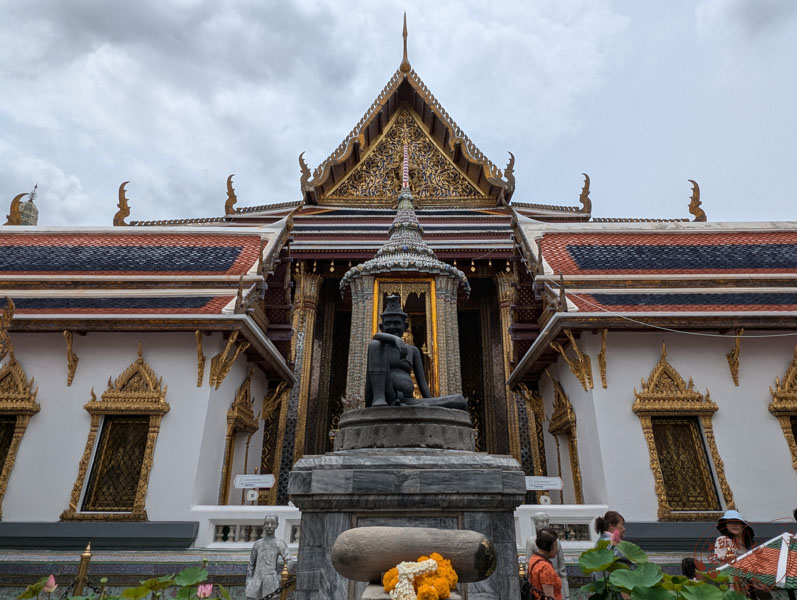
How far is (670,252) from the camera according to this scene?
777 cm

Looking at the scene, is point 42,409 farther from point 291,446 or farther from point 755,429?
point 755,429

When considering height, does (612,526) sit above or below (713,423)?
below

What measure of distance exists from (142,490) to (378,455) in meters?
4.24

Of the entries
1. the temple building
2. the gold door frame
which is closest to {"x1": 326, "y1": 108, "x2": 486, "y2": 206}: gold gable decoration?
the temple building

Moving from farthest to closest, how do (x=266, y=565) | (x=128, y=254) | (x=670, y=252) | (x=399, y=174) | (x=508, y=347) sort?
(x=399, y=174), (x=508, y=347), (x=128, y=254), (x=670, y=252), (x=266, y=565)

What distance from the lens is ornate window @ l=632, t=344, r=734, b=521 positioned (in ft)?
18.4

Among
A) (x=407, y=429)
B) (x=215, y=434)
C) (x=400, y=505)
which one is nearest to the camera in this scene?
(x=400, y=505)

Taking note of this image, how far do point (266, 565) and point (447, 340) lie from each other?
143 inches

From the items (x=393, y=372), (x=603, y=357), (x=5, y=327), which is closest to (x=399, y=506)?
(x=393, y=372)

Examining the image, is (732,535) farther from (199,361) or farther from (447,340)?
(199,361)

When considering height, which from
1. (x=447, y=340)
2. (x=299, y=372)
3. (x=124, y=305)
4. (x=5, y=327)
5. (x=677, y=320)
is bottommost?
(x=5, y=327)

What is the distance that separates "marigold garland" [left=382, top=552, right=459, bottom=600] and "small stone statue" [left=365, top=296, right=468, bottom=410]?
1.43 m

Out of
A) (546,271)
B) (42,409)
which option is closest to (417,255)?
(546,271)

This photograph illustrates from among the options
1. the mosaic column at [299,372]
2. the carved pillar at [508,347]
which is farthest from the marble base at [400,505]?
the mosaic column at [299,372]
